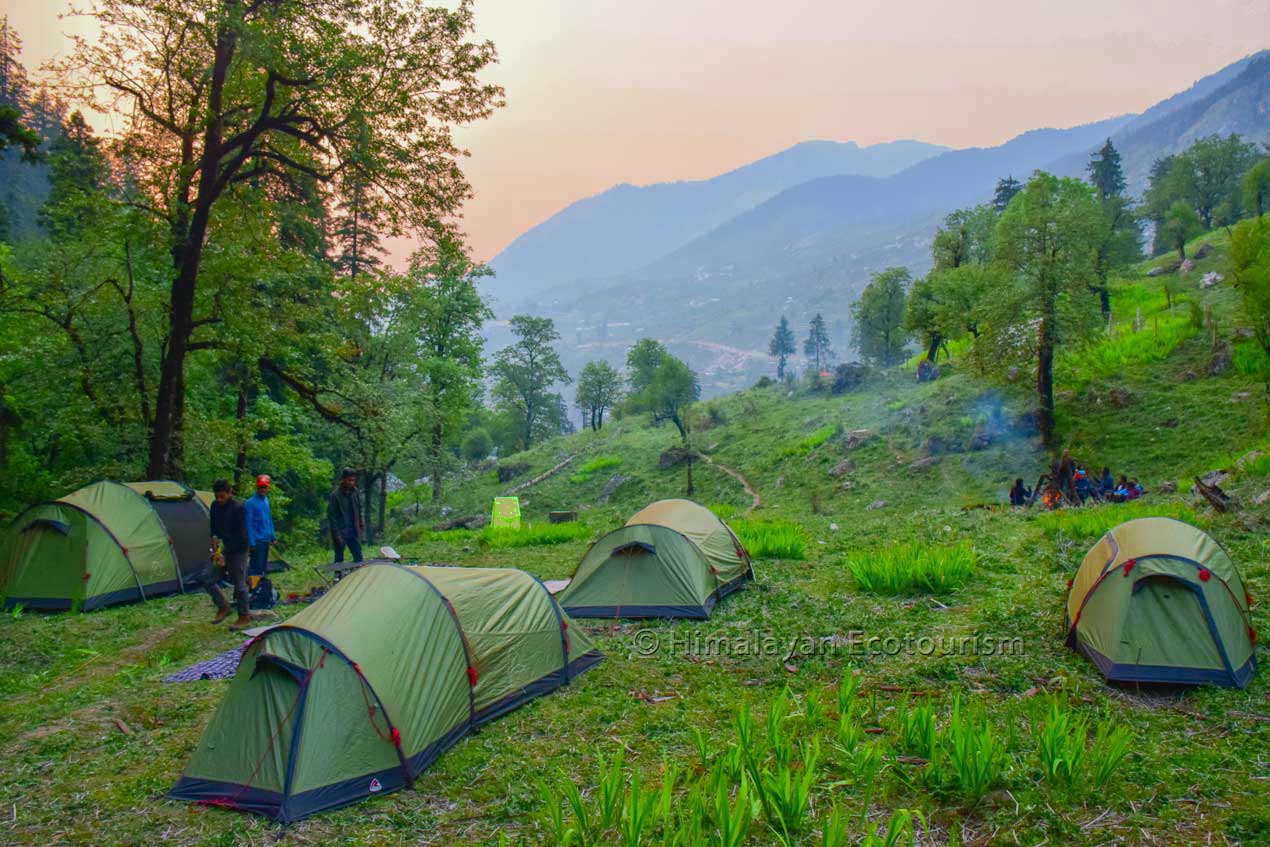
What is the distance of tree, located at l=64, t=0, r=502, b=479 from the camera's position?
1463 cm

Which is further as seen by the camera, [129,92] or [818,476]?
[818,476]

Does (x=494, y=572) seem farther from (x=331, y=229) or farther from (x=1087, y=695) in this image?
(x=331, y=229)

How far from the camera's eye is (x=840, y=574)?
13.8 m

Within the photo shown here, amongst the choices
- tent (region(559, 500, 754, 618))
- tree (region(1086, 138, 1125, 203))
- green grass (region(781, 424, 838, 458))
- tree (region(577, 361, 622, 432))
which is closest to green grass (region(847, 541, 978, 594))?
tent (region(559, 500, 754, 618))

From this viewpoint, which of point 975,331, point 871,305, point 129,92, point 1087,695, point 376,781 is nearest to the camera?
point 376,781

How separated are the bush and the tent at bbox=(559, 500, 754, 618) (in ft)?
220

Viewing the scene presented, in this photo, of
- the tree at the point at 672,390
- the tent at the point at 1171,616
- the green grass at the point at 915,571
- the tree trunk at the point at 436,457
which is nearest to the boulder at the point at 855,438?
the tree at the point at 672,390

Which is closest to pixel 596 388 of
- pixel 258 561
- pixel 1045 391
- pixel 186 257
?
pixel 1045 391

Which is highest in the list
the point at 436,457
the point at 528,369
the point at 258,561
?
the point at 528,369

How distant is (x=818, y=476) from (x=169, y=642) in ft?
90.5

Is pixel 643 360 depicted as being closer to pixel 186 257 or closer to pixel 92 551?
pixel 186 257

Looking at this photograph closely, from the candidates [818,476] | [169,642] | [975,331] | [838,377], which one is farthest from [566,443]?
[169,642]

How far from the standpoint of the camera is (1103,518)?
14.7 metres

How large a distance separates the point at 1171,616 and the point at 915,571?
4084 mm
